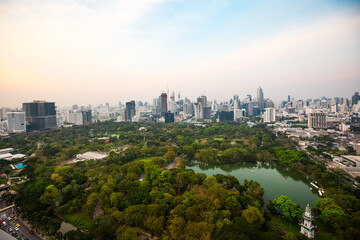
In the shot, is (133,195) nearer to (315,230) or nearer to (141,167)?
(141,167)

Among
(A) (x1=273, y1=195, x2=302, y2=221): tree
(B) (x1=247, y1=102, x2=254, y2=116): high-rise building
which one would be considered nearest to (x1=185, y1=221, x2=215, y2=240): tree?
(A) (x1=273, y1=195, x2=302, y2=221): tree

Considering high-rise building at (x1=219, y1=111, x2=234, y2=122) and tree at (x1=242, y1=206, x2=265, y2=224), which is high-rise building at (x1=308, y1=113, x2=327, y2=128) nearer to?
high-rise building at (x1=219, y1=111, x2=234, y2=122)

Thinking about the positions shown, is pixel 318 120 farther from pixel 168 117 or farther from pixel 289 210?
pixel 289 210

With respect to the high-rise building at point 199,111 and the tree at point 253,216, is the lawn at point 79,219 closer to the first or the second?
the tree at point 253,216

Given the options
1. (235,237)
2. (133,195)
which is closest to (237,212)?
(235,237)

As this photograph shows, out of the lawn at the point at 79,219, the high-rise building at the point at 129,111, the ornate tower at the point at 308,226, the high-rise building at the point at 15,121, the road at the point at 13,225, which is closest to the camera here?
the ornate tower at the point at 308,226

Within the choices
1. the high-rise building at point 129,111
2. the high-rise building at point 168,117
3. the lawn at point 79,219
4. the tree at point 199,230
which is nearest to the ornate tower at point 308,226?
the tree at point 199,230
